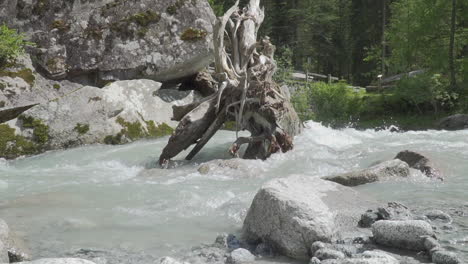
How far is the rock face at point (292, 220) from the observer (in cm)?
469

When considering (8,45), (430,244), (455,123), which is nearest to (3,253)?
(430,244)

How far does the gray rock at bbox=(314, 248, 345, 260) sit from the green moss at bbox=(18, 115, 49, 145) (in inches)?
418

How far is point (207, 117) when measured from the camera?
1092 centimetres

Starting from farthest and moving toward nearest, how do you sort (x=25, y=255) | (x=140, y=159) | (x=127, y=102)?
(x=127, y=102), (x=140, y=159), (x=25, y=255)

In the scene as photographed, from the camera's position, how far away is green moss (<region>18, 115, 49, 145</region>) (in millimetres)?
12992

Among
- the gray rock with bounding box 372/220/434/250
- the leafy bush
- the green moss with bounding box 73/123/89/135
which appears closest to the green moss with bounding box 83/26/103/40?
the leafy bush

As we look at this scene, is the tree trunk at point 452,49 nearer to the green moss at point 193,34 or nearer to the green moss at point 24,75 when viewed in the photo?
the green moss at point 193,34

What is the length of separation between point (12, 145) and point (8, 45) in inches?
171

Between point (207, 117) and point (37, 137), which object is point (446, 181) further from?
point (37, 137)

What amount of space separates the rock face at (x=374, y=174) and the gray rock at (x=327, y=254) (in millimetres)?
3357

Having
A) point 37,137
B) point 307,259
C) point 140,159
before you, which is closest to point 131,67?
point 37,137

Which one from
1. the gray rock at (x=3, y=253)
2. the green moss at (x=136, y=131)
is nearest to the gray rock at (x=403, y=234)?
the gray rock at (x=3, y=253)

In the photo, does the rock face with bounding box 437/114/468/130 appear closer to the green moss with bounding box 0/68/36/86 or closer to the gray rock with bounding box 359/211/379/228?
the gray rock with bounding box 359/211/379/228

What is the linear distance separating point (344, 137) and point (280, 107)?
363 centimetres
